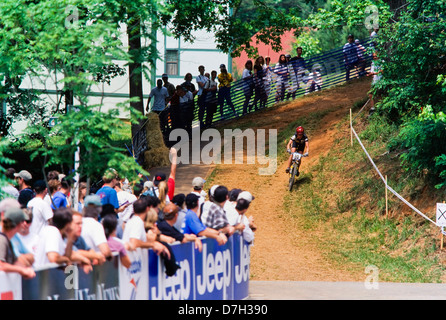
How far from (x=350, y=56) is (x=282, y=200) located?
11897 millimetres

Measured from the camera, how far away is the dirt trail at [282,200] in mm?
16031

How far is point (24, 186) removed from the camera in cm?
1264

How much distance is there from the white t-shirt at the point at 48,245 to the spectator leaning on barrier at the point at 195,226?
112 inches

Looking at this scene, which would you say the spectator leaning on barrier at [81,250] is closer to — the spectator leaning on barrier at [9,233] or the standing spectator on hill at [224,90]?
the spectator leaning on barrier at [9,233]

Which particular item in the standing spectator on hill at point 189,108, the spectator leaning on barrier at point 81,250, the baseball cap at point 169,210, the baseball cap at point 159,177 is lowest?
the spectator leaning on barrier at point 81,250

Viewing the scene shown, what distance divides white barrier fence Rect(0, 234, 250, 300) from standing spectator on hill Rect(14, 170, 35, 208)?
3.06 meters

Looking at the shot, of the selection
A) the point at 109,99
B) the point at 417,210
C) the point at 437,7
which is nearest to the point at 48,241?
the point at 417,210

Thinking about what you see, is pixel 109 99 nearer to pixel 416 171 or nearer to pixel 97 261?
pixel 416 171

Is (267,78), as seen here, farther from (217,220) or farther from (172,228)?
(172,228)

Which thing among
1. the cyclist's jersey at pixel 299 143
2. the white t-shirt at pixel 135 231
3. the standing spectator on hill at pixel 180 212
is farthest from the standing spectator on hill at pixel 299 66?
the white t-shirt at pixel 135 231

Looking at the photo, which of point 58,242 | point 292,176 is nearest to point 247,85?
point 292,176

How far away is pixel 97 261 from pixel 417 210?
441 inches

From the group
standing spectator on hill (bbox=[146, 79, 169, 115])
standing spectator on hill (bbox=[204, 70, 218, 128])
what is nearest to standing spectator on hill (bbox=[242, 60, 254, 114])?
standing spectator on hill (bbox=[204, 70, 218, 128])

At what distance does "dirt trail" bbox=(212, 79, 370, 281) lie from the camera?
52.6 feet
